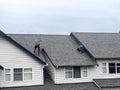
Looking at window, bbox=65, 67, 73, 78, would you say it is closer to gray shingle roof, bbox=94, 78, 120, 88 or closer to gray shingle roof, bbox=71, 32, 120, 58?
gray shingle roof, bbox=94, 78, 120, 88

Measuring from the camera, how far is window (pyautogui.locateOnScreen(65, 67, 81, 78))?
101 ft

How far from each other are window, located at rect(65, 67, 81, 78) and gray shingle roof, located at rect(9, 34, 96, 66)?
70 cm

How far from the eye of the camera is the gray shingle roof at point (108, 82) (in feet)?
98.3

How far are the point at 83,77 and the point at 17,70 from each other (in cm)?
672

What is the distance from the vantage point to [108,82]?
31078 millimetres

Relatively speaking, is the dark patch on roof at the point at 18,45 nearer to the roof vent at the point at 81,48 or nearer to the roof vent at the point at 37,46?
the roof vent at the point at 37,46

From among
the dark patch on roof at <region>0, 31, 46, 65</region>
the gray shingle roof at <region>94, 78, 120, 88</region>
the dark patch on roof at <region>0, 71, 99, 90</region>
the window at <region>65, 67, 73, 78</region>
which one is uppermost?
the dark patch on roof at <region>0, 31, 46, 65</region>

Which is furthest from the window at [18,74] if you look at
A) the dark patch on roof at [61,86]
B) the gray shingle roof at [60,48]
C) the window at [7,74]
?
the gray shingle roof at [60,48]

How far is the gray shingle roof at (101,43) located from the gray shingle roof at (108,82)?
7.87 feet

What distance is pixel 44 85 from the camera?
29344mm

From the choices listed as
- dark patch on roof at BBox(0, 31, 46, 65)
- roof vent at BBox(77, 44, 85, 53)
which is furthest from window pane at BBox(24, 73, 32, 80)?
roof vent at BBox(77, 44, 85, 53)

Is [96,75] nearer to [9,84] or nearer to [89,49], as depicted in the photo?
[89,49]

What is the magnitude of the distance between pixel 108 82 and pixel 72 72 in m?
3.66

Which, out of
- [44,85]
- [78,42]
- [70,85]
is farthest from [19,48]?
[78,42]
